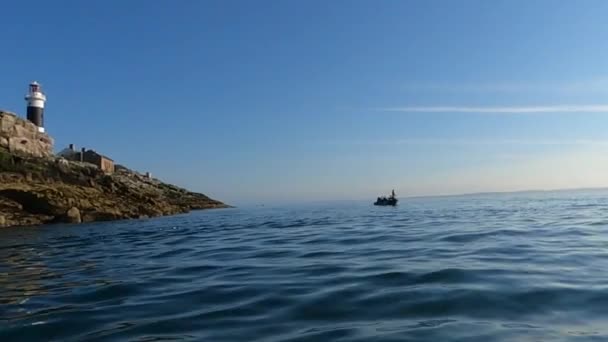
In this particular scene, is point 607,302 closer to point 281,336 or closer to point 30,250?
point 281,336

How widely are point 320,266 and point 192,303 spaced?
4.13 meters

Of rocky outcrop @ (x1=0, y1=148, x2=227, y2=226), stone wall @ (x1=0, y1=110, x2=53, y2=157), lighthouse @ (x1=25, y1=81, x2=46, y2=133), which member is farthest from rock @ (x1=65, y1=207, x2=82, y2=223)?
lighthouse @ (x1=25, y1=81, x2=46, y2=133)

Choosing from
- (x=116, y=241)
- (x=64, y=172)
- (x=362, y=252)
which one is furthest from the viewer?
(x=64, y=172)

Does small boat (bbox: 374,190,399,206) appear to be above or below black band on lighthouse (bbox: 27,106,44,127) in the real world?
below

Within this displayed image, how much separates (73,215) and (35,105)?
119 feet

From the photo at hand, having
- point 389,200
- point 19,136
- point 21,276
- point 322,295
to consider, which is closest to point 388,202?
point 389,200

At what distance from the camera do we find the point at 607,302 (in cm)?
743

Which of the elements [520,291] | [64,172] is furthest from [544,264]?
[64,172]

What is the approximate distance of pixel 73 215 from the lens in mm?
38594

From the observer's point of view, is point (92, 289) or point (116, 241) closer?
point (92, 289)

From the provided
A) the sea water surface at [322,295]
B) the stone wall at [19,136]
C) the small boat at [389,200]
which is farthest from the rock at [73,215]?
the small boat at [389,200]

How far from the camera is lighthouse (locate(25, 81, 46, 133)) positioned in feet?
220

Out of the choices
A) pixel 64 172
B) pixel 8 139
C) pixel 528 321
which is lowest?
pixel 528 321

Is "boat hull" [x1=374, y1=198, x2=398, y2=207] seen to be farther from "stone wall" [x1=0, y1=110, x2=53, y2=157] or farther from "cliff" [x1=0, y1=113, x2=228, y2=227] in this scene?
"stone wall" [x1=0, y1=110, x2=53, y2=157]
